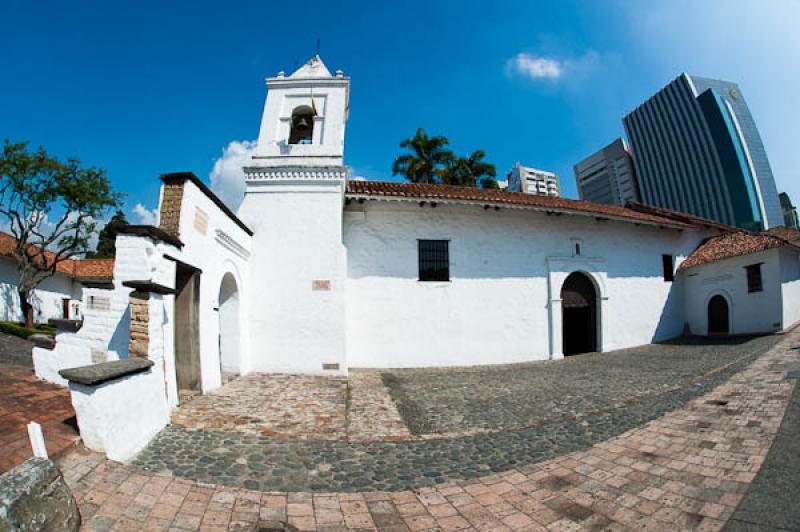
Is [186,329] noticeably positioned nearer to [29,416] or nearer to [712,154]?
[29,416]

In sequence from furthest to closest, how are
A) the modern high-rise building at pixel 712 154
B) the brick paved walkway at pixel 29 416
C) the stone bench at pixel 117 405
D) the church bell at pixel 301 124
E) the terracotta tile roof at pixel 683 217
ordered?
1. the modern high-rise building at pixel 712 154
2. the terracotta tile roof at pixel 683 217
3. the church bell at pixel 301 124
4. the stone bench at pixel 117 405
5. the brick paved walkway at pixel 29 416

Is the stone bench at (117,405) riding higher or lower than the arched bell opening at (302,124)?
lower

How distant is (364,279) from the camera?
372 inches

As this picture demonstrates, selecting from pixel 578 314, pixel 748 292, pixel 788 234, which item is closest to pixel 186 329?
pixel 578 314

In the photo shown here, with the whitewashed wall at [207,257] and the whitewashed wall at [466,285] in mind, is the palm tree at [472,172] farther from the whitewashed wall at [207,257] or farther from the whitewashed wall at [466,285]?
the whitewashed wall at [207,257]

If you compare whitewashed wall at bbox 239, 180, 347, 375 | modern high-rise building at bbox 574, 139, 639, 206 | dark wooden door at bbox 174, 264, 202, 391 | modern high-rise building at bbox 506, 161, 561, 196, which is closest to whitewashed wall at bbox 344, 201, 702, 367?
whitewashed wall at bbox 239, 180, 347, 375

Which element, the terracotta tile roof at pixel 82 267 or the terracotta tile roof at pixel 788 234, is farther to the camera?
the terracotta tile roof at pixel 82 267

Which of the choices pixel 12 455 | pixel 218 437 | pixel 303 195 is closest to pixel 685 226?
pixel 303 195

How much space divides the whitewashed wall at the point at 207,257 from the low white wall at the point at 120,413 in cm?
82

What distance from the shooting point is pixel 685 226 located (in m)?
12.9

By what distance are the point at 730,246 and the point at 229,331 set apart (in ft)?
58.5

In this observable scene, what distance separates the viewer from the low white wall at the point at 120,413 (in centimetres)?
311

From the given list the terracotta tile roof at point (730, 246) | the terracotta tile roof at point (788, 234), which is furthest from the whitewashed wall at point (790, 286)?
the terracotta tile roof at point (788, 234)

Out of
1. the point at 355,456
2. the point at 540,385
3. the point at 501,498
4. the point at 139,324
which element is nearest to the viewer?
the point at 501,498
